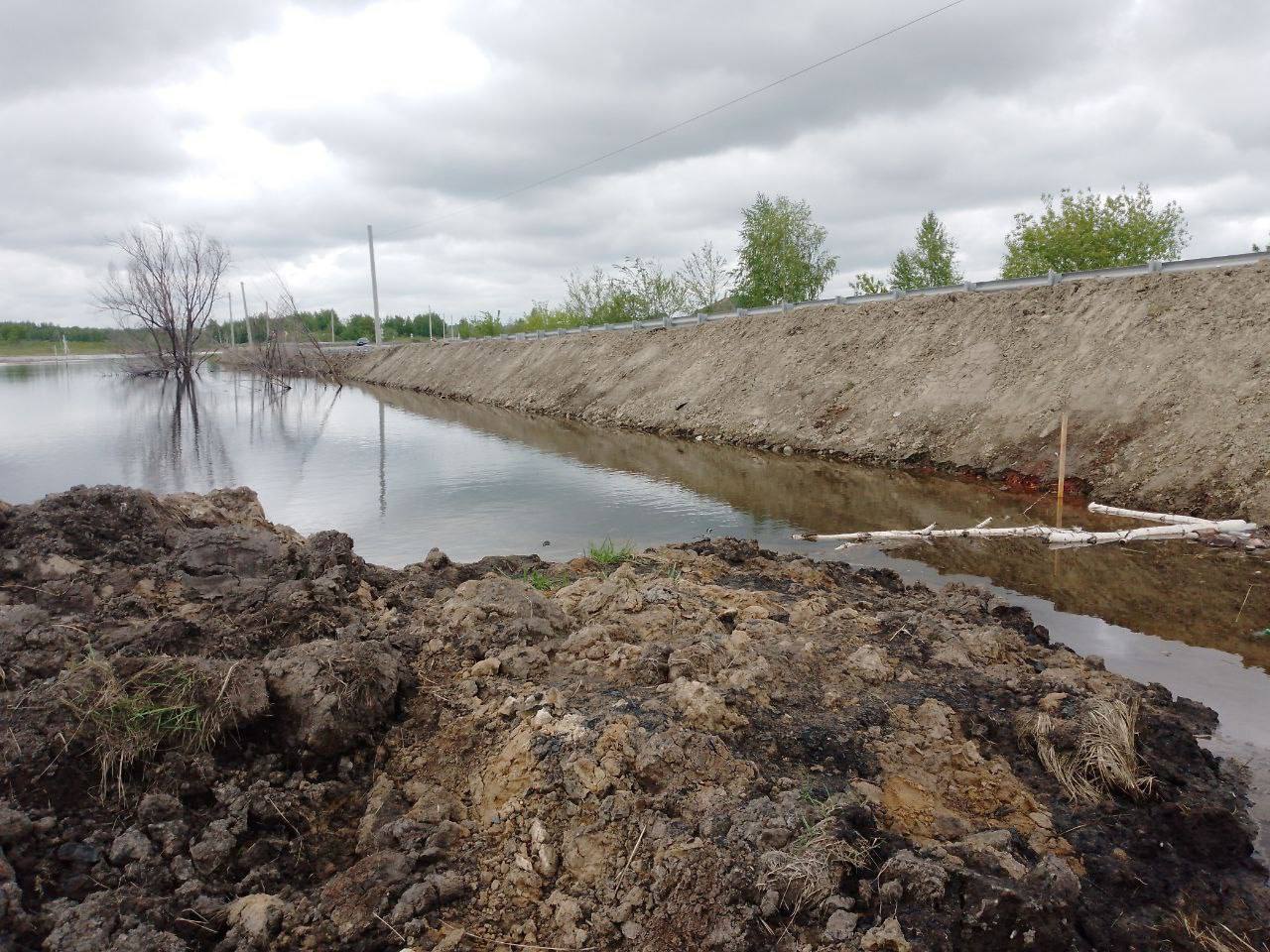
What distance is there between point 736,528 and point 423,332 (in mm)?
118930

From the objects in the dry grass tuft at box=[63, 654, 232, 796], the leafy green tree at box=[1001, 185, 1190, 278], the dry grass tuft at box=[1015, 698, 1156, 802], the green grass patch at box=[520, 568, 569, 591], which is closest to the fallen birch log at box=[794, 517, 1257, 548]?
the green grass patch at box=[520, 568, 569, 591]

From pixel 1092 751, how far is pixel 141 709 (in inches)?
207

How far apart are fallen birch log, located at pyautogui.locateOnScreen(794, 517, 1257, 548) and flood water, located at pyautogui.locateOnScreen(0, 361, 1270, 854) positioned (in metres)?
0.22

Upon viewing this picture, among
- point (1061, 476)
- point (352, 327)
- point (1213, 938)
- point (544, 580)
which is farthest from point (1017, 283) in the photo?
point (352, 327)

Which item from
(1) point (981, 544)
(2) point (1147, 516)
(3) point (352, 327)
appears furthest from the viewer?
(3) point (352, 327)

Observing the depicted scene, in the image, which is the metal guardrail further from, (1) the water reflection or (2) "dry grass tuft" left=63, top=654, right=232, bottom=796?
(2) "dry grass tuft" left=63, top=654, right=232, bottom=796

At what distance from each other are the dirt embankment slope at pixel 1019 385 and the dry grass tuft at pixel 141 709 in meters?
12.8

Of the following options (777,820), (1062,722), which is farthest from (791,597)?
(777,820)

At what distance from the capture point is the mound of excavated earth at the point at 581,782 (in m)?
3.31

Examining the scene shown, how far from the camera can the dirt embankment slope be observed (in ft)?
41.5

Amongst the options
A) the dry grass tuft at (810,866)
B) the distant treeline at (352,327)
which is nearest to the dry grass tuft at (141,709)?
the dry grass tuft at (810,866)

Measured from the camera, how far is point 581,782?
3965mm

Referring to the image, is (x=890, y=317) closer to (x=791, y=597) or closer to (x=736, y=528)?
(x=736, y=528)

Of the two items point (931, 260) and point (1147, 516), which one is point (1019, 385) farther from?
point (931, 260)
